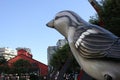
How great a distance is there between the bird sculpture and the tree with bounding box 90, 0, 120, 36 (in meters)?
16.2

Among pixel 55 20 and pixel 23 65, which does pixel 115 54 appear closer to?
pixel 55 20

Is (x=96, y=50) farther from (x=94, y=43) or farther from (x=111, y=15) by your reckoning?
(x=111, y=15)

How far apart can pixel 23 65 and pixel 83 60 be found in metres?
90.5

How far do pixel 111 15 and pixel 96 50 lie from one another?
18212mm

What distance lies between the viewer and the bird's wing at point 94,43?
16.9 ft

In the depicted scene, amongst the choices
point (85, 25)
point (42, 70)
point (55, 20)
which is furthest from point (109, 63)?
point (42, 70)

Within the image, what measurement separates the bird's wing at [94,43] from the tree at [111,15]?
16.3 m

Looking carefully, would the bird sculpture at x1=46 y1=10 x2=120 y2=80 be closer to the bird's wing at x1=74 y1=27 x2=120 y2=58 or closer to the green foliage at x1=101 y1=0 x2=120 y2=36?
the bird's wing at x1=74 y1=27 x2=120 y2=58

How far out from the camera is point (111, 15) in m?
23.1

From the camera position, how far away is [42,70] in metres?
110

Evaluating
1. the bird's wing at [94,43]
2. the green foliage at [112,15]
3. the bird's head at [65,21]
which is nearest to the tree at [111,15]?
the green foliage at [112,15]

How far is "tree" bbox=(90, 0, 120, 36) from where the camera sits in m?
21.8

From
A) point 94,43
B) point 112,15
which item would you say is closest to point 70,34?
point 94,43

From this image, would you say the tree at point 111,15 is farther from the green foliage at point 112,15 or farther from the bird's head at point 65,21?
the bird's head at point 65,21
